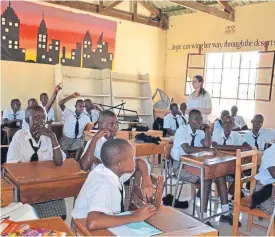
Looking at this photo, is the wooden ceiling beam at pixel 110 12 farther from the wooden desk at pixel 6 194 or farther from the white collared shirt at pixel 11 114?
the wooden desk at pixel 6 194

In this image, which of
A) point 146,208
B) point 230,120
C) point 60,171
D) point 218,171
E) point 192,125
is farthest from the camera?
point 230,120

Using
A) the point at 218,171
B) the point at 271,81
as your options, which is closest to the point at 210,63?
the point at 271,81

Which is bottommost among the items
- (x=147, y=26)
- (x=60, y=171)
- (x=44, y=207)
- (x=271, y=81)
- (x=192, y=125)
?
(x=44, y=207)

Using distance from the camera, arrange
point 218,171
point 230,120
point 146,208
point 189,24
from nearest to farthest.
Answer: point 146,208 → point 218,171 → point 230,120 → point 189,24

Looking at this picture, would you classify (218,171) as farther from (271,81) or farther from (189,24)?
(189,24)

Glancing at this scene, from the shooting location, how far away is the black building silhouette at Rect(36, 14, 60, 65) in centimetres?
681

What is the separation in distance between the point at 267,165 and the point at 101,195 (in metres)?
1.62

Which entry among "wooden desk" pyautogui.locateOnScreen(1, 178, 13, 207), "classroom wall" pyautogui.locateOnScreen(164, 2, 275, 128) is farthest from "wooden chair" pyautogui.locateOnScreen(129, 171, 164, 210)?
"classroom wall" pyautogui.locateOnScreen(164, 2, 275, 128)

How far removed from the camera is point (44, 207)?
2.49 meters

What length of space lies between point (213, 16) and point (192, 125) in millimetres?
4660

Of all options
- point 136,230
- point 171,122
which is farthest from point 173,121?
point 136,230

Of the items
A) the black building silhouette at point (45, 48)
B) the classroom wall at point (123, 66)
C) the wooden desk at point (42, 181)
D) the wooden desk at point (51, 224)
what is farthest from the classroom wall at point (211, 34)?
the wooden desk at point (51, 224)

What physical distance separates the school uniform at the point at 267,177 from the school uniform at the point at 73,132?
294 centimetres

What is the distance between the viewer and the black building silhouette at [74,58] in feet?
23.4
